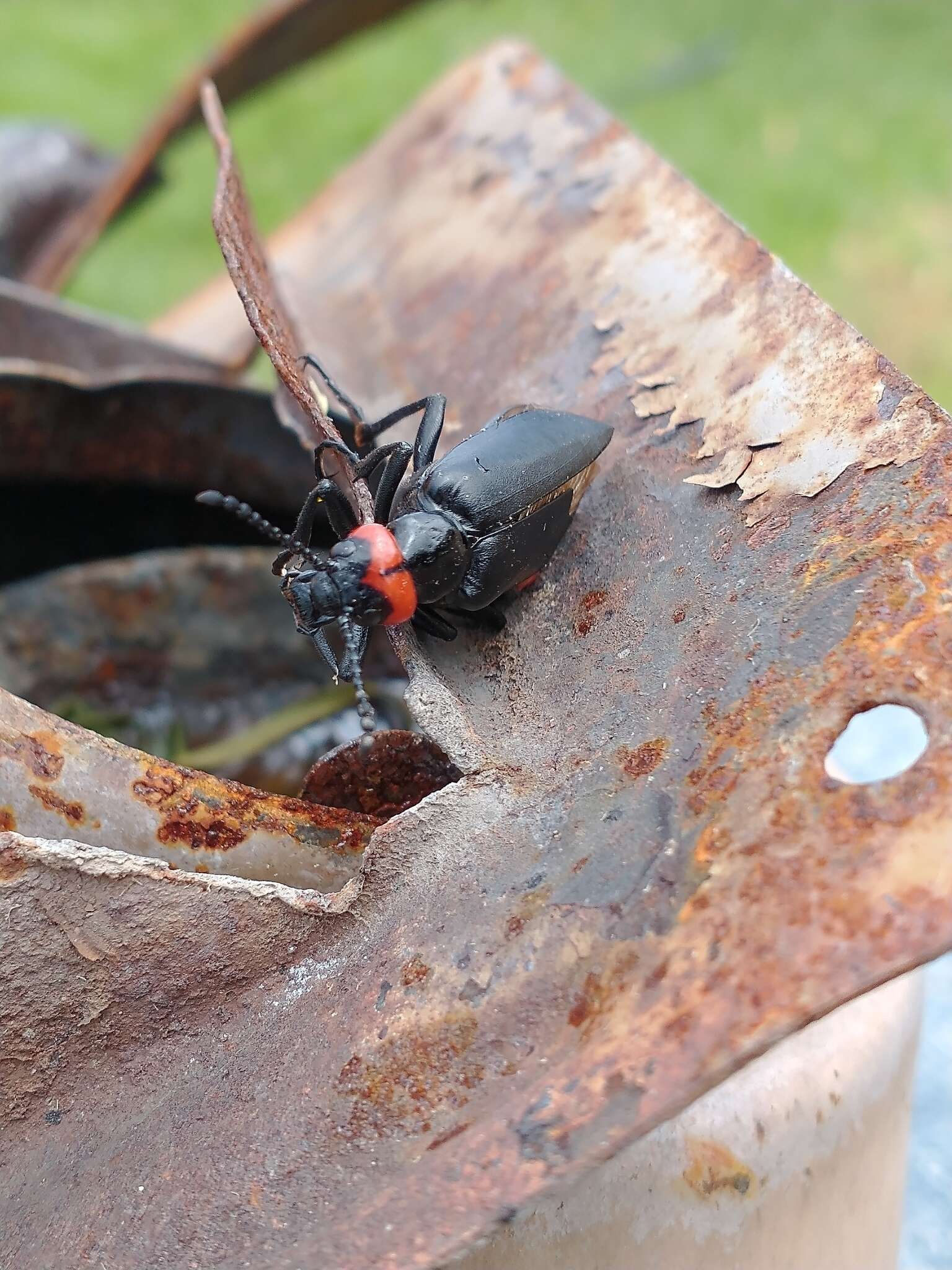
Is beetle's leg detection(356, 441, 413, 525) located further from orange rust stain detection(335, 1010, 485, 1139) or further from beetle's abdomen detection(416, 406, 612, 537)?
orange rust stain detection(335, 1010, 485, 1139)

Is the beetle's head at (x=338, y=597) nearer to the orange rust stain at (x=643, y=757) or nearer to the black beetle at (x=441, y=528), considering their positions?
the black beetle at (x=441, y=528)

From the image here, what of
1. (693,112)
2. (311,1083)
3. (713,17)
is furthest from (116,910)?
(713,17)

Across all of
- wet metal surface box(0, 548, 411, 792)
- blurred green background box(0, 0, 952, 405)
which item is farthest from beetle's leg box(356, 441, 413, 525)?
blurred green background box(0, 0, 952, 405)

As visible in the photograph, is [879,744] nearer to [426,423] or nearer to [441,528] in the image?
[441,528]

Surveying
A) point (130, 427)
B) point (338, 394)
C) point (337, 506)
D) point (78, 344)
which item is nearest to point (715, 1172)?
point (337, 506)

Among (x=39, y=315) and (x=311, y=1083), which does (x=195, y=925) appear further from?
(x=39, y=315)

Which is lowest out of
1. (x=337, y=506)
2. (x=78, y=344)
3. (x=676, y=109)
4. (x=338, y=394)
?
(x=337, y=506)
